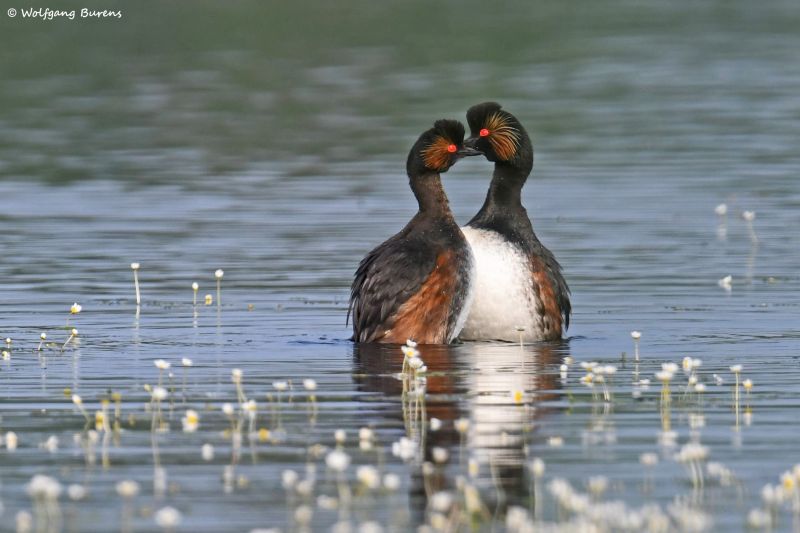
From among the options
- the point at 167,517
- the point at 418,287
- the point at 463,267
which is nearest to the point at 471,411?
the point at 418,287

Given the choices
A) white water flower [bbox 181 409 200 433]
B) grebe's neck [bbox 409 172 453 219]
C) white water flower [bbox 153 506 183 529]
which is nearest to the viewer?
white water flower [bbox 153 506 183 529]

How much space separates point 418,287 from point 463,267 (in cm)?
41

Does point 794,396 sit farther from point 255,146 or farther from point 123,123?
point 123,123

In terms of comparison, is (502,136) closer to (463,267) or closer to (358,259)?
(463,267)

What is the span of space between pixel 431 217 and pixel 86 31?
38022 mm

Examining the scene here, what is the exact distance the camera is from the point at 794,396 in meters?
11.3

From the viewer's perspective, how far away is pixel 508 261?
1446cm

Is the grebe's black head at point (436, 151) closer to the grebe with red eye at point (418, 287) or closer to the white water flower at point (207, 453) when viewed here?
the grebe with red eye at point (418, 287)

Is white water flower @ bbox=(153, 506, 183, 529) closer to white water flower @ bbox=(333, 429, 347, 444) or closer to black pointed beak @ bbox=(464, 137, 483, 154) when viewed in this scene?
white water flower @ bbox=(333, 429, 347, 444)

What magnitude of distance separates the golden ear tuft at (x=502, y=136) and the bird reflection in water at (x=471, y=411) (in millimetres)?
1664

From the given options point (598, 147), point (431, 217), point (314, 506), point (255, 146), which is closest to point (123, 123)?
point (255, 146)

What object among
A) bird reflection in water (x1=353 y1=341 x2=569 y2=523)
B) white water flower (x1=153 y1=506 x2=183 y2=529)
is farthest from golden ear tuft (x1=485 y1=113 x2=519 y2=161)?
white water flower (x1=153 y1=506 x2=183 y2=529)

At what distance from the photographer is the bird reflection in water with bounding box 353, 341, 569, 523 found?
Answer: 8766 millimetres

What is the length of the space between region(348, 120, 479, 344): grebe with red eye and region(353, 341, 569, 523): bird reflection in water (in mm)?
184
